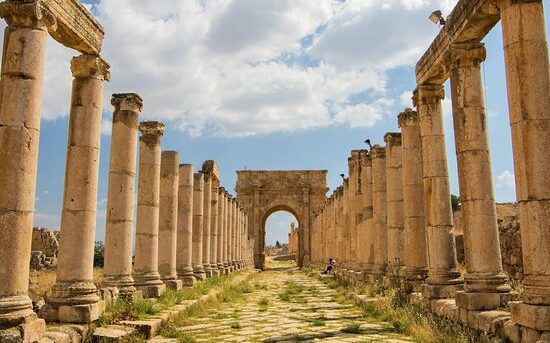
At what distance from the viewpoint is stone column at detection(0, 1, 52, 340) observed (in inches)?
254

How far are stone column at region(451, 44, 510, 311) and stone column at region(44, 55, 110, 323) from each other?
632 centimetres

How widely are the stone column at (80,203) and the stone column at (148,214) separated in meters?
3.54

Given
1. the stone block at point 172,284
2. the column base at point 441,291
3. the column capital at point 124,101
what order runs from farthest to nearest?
1. the stone block at point 172,284
2. the column capital at point 124,101
3. the column base at point 441,291

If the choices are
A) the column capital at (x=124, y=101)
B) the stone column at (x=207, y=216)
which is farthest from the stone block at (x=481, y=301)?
the stone column at (x=207, y=216)

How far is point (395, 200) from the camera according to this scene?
14492 mm

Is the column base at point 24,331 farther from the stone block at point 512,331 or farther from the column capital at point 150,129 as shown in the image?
the column capital at point 150,129

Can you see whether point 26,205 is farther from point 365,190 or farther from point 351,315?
point 365,190

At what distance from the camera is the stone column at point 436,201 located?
10.2m

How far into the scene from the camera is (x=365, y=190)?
18.8m

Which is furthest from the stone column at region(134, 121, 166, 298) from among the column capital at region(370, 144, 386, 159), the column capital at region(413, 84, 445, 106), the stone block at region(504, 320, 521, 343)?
the stone block at region(504, 320, 521, 343)

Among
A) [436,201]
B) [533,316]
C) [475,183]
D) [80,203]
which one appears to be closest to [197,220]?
[80,203]

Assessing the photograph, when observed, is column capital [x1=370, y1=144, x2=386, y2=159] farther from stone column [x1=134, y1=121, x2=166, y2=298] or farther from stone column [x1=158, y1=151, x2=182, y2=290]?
stone column [x1=134, y1=121, x2=166, y2=298]

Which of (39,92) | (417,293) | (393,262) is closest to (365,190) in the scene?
(393,262)

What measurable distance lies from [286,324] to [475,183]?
4.49m
